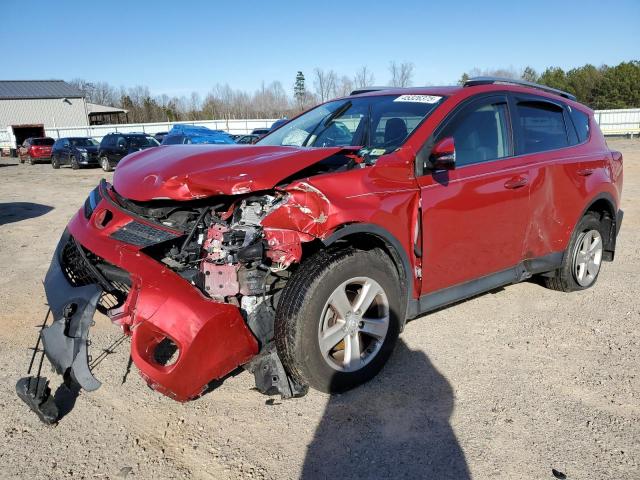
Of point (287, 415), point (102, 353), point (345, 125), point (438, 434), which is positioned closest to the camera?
point (438, 434)

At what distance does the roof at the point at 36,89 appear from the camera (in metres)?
50.4

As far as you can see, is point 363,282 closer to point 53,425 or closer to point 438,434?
point 438,434

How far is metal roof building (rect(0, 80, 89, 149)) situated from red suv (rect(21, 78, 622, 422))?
53.8 m

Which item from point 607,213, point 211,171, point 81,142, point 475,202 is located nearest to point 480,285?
point 475,202

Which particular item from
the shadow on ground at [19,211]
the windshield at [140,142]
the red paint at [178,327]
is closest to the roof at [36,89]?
the windshield at [140,142]

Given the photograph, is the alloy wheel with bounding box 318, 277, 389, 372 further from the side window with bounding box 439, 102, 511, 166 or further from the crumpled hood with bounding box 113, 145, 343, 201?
the side window with bounding box 439, 102, 511, 166

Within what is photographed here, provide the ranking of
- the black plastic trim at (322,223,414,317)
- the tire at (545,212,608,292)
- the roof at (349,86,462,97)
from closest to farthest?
the black plastic trim at (322,223,414,317) < the roof at (349,86,462,97) < the tire at (545,212,608,292)

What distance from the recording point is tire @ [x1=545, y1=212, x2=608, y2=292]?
4.54m

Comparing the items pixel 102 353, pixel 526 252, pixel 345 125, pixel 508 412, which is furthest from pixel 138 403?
pixel 526 252

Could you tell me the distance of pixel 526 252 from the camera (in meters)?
4.09

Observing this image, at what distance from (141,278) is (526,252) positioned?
299 cm

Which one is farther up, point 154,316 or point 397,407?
point 154,316

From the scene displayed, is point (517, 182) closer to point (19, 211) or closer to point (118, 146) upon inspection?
point (19, 211)

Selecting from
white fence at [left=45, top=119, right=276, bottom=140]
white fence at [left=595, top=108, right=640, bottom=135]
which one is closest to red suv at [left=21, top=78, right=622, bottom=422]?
white fence at [left=595, top=108, right=640, bottom=135]
